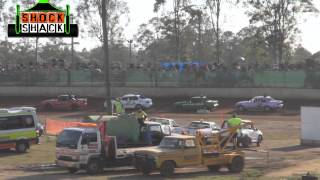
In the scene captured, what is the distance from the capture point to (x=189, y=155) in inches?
1054

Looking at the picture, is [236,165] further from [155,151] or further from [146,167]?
[146,167]

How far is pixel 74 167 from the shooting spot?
27.3m

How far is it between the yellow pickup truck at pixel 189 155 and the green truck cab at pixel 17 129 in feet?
33.5

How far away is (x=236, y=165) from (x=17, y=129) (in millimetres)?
12780

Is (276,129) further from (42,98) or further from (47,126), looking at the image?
(42,98)

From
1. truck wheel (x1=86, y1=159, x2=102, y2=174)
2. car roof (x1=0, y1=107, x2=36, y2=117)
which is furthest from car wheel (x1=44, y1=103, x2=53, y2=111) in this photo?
truck wheel (x1=86, y1=159, x2=102, y2=174)

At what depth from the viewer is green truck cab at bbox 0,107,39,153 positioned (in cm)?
3462

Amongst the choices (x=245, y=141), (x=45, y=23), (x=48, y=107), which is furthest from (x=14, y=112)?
(x=48, y=107)

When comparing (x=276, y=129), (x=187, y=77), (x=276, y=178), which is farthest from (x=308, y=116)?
(x=187, y=77)

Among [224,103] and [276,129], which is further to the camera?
[224,103]

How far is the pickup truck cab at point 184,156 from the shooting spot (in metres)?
26.2

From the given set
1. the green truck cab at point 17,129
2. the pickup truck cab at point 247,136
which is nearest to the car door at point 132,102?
the pickup truck cab at point 247,136

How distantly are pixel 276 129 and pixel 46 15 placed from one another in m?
18.7

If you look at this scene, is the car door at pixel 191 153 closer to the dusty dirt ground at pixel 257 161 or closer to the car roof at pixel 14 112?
the dusty dirt ground at pixel 257 161
